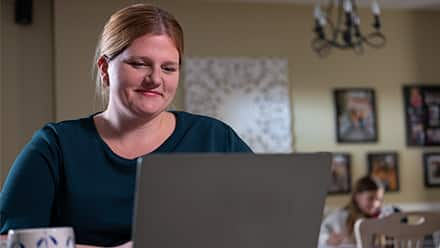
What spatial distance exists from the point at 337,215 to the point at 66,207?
3.37 metres

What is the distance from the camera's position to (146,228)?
2.40ft

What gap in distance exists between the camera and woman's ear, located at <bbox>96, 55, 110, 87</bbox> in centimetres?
115

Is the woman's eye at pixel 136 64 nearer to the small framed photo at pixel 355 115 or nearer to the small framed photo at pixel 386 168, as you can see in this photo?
the small framed photo at pixel 355 115

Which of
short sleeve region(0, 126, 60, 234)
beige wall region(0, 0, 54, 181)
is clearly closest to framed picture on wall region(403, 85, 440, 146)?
beige wall region(0, 0, 54, 181)

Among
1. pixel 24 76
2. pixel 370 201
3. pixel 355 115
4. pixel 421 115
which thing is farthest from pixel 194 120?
pixel 421 115

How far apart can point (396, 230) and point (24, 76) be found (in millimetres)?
3439

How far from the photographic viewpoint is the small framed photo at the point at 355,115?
5.37 metres

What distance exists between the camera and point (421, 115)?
5.60m

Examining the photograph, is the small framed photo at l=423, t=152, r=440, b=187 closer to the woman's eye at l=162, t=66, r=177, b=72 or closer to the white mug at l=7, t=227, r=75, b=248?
the woman's eye at l=162, t=66, r=177, b=72

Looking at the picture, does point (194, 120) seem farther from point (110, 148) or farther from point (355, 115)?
point (355, 115)

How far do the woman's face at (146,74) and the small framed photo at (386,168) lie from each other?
4.55 metres

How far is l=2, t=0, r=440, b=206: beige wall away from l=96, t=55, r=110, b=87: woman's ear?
3.53 m

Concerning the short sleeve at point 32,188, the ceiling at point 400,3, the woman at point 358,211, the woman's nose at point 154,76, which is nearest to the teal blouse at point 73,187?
the short sleeve at point 32,188

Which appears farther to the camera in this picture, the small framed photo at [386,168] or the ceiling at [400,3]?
the small framed photo at [386,168]
